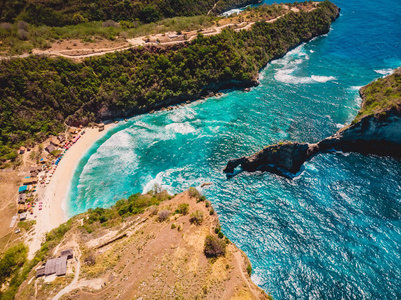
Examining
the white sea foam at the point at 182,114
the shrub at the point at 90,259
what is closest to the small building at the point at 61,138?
the white sea foam at the point at 182,114

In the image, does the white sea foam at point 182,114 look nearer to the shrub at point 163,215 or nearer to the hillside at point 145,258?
the hillside at point 145,258

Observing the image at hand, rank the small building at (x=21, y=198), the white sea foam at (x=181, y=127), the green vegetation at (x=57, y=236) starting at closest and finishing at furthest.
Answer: the green vegetation at (x=57, y=236), the small building at (x=21, y=198), the white sea foam at (x=181, y=127)

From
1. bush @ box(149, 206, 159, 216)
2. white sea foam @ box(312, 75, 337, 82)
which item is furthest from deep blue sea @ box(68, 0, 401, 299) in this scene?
bush @ box(149, 206, 159, 216)

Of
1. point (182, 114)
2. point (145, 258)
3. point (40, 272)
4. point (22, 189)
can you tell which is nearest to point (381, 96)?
point (182, 114)

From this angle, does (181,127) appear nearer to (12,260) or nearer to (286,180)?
(286,180)

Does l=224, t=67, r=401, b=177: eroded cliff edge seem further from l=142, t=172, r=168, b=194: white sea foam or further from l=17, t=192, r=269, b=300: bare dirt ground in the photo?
l=17, t=192, r=269, b=300: bare dirt ground

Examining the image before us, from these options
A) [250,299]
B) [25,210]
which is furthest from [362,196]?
[25,210]
